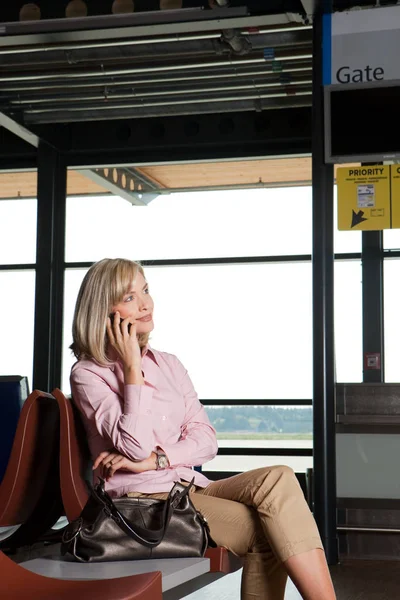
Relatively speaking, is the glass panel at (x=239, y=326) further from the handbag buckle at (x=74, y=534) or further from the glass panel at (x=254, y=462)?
the handbag buckle at (x=74, y=534)

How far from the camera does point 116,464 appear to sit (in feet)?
7.14

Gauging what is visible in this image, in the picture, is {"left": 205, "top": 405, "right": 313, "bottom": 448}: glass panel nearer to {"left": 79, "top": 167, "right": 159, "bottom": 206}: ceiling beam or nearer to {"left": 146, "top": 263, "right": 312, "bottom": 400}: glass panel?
{"left": 146, "top": 263, "right": 312, "bottom": 400}: glass panel

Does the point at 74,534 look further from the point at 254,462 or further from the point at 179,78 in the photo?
the point at 254,462

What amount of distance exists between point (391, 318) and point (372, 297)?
0.72ft

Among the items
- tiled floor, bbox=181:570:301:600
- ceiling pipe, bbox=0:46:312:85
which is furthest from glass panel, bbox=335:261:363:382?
tiled floor, bbox=181:570:301:600

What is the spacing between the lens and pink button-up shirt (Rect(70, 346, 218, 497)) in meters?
2.19

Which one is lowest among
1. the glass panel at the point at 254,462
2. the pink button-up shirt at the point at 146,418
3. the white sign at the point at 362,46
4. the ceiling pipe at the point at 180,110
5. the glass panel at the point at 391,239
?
the glass panel at the point at 254,462

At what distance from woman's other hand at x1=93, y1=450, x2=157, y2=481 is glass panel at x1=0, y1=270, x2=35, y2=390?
5.63m

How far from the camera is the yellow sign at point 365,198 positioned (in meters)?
5.20

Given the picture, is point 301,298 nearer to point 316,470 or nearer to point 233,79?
point 233,79

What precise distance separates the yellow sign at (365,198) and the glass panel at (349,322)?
161 cm

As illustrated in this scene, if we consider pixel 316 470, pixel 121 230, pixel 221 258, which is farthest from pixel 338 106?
pixel 121 230

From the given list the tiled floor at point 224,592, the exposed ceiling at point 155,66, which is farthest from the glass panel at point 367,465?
the exposed ceiling at point 155,66

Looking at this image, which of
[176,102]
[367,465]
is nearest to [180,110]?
[176,102]
